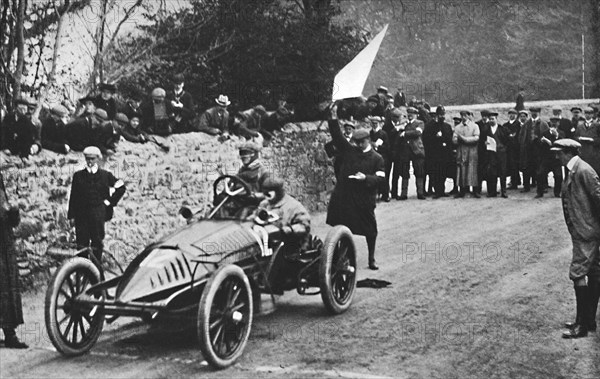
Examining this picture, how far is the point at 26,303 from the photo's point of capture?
10.6 m

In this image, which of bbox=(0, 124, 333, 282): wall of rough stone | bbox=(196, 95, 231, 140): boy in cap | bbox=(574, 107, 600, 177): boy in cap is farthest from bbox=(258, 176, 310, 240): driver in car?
bbox=(574, 107, 600, 177): boy in cap

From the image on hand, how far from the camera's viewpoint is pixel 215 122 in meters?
15.0

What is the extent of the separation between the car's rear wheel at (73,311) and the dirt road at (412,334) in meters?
0.17

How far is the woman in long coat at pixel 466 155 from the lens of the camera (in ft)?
58.0

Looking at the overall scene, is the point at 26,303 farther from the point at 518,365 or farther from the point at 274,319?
the point at 518,365

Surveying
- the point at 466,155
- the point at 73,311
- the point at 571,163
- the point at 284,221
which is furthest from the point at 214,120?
the point at 571,163

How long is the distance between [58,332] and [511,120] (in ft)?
43.0

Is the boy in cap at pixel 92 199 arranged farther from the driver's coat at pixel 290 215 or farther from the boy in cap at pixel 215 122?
the boy in cap at pixel 215 122

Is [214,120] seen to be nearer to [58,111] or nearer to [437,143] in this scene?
[58,111]

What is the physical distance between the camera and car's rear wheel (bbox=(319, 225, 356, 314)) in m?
9.43

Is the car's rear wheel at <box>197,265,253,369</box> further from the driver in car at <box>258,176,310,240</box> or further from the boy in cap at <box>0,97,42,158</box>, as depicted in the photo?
the boy in cap at <box>0,97,42,158</box>

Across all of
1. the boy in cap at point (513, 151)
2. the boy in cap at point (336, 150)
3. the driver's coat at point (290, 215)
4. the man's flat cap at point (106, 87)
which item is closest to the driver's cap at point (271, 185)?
the driver's coat at point (290, 215)

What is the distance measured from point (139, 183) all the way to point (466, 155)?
24.4 feet

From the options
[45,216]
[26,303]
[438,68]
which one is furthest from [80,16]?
[438,68]
